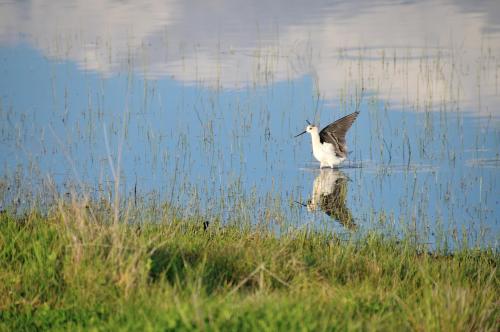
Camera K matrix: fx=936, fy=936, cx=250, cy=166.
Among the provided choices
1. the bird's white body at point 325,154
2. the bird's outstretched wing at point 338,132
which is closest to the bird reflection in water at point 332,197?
the bird's white body at point 325,154

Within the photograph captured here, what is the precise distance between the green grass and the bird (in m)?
7.12

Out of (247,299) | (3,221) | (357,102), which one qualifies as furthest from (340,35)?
(247,299)

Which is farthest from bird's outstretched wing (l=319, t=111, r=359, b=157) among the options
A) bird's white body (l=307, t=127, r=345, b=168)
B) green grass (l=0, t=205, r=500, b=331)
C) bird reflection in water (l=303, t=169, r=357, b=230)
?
green grass (l=0, t=205, r=500, b=331)

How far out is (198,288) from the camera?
5.50 metres

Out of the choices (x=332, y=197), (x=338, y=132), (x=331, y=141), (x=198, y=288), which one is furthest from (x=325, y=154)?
(x=198, y=288)

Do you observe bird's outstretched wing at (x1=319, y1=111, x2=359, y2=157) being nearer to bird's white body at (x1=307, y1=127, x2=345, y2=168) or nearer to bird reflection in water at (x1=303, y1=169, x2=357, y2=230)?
bird's white body at (x1=307, y1=127, x2=345, y2=168)

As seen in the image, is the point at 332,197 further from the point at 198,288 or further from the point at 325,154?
the point at 198,288

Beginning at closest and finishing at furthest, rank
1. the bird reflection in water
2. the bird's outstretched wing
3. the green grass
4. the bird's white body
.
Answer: the green grass → the bird reflection in water → the bird's white body → the bird's outstretched wing

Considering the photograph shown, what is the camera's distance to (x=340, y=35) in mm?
23422

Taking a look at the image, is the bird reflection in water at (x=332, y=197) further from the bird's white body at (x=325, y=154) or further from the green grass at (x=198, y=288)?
the green grass at (x=198, y=288)

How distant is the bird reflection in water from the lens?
1122cm

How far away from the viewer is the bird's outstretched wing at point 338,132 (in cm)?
1555

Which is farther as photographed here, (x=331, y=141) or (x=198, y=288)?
(x=331, y=141)

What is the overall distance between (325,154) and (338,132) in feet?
2.28
